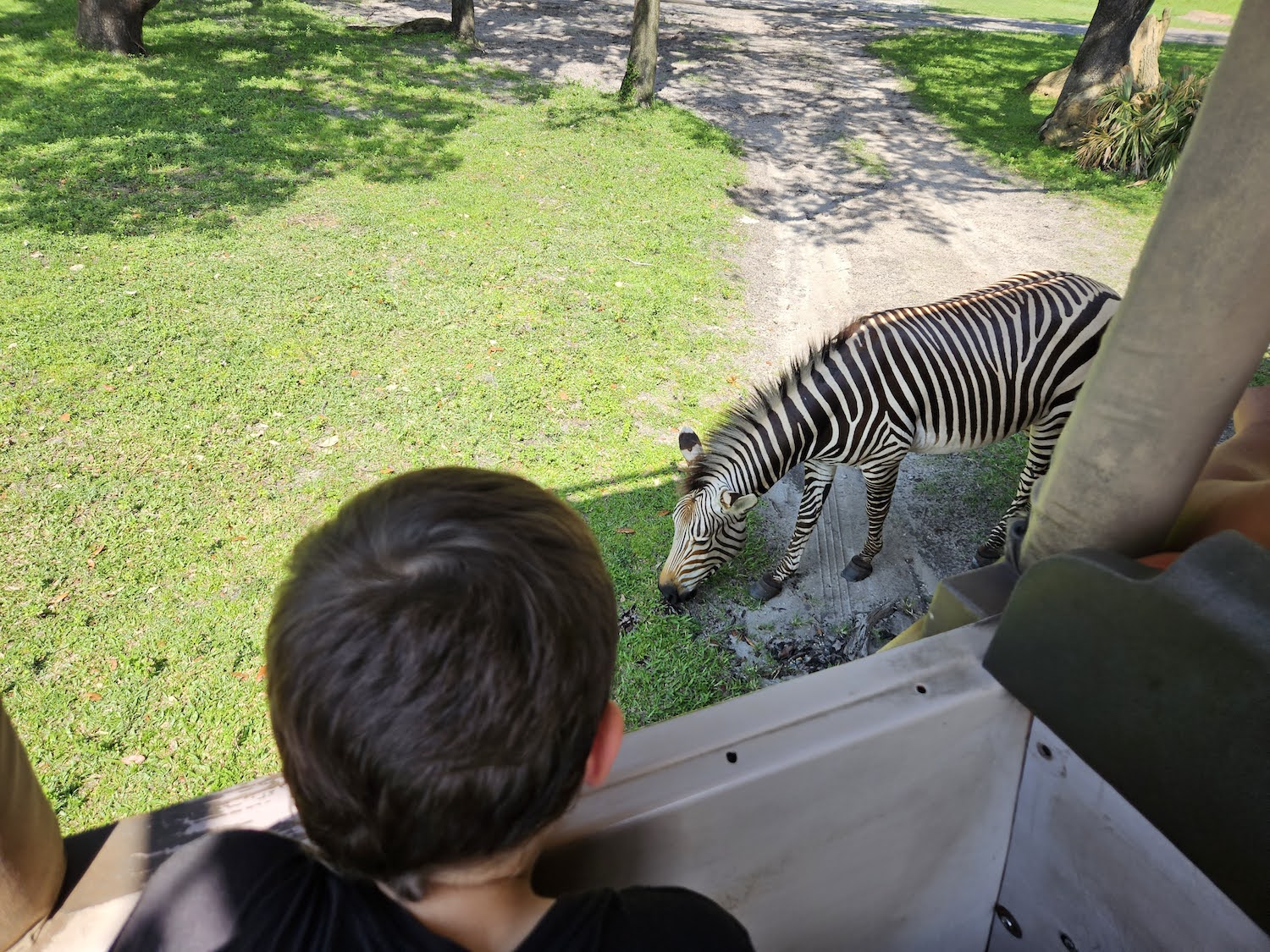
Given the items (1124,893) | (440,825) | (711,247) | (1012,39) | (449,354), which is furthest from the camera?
(1012,39)

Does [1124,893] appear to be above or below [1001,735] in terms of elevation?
below

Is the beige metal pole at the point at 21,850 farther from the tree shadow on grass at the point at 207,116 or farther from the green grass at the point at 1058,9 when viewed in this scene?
the green grass at the point at 1058,9

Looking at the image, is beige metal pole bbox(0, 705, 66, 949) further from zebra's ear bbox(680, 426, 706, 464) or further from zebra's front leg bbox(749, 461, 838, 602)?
zebra's front leg bbox(749, 461, 838, 602)

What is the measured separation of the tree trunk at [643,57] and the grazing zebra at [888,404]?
8435 millimetres

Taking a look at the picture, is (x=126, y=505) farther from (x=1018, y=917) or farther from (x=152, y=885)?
(x=1018, y=917)

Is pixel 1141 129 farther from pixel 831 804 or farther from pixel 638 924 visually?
pixel 638 924

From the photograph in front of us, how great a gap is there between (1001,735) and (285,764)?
1.46m

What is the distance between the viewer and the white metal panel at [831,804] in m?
1.43

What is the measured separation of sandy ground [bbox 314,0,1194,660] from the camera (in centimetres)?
502

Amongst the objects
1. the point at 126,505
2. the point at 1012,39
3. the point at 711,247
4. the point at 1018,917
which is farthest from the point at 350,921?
the point at 1012,39

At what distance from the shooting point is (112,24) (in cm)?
1120

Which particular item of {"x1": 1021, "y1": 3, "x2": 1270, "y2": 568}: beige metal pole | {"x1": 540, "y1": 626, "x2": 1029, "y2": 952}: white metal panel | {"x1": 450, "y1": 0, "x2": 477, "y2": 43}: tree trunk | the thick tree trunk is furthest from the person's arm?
{"x1": 450, "y1": 0, "x2": 477, "y2": 43}: tree trunk

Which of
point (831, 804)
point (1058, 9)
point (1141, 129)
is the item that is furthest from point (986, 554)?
point (1058, 9)

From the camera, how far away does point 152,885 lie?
45.8 inches
